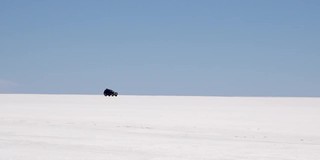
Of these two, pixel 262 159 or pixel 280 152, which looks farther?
pixel 280 152

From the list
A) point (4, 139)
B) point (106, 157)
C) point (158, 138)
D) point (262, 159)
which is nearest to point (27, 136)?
point (4, 139)

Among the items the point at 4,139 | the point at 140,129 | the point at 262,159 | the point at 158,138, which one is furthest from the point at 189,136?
the point at 4,139

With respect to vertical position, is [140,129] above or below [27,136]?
above

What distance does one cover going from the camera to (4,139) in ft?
42.2

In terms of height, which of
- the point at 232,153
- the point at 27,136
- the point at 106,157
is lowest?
the point at 106,157

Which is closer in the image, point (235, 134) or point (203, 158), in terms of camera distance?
point (203, 158)

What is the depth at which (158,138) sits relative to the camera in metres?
13.6

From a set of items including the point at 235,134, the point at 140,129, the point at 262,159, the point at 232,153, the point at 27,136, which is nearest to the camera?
the point at 262,159

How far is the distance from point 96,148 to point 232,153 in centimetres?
358

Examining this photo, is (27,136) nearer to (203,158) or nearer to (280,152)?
(203,158)

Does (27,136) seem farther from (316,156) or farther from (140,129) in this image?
(316,156)

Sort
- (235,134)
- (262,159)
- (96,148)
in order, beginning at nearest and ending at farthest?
(262,159) < (96,148) < (235,134)

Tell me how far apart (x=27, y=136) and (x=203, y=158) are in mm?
6897

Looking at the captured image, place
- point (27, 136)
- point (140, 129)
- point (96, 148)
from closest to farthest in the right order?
point (96, 148) → point (27, 136) → point (140, 129)
